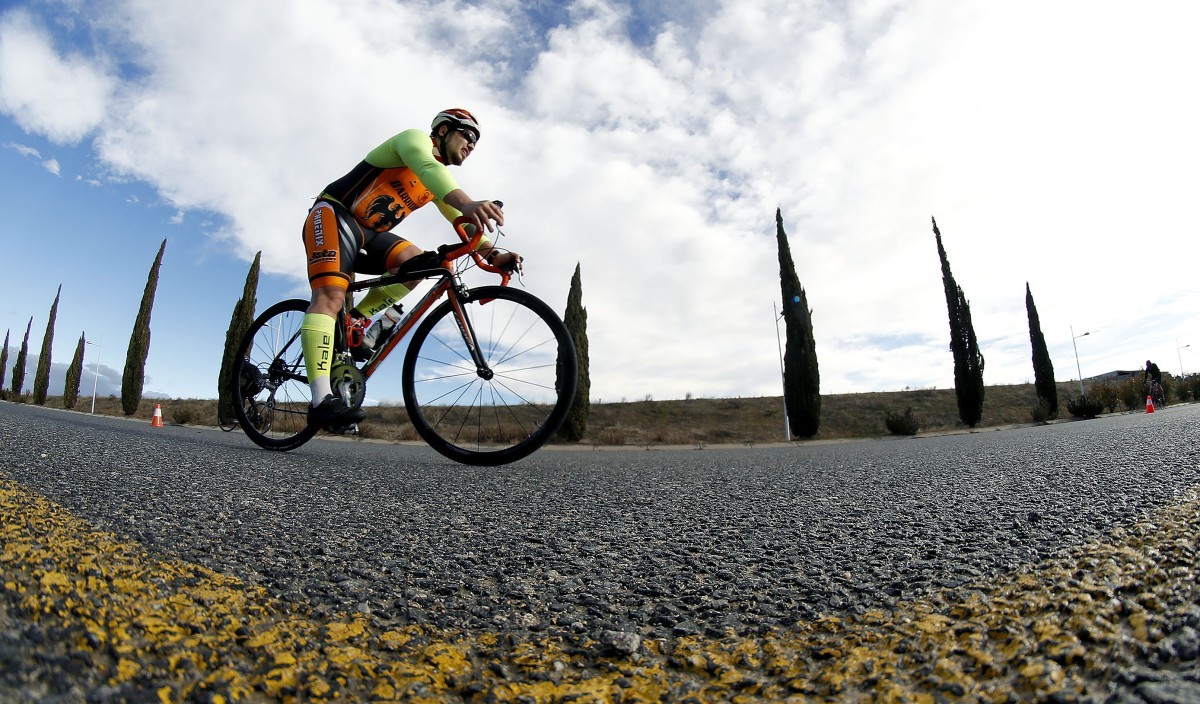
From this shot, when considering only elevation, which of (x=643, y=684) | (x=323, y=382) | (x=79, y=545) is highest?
(x=323, y=382)

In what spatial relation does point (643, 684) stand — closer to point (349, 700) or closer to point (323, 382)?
point (349, 700)

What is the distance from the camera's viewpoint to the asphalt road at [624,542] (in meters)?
0.81

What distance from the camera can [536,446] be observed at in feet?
8.09

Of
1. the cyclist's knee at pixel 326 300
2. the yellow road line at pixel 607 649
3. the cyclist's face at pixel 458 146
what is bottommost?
the yellow road line at pixel 607 649

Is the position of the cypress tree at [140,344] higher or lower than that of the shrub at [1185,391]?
higher

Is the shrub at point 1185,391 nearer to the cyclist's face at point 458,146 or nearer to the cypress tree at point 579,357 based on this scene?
the cypress tree at point 579,357

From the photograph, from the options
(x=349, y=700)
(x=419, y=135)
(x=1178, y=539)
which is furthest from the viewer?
(x=419, y=135)

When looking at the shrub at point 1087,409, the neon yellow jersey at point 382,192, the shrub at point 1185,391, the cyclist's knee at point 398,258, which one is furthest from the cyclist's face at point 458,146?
the shrub at point 1185,391

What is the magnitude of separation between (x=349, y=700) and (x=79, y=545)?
32.2 inches

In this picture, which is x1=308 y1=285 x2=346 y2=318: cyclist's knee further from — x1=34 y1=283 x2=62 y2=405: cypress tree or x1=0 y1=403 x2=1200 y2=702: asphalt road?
x1=34 y1=283 x2=62 y2=405: cypress tree

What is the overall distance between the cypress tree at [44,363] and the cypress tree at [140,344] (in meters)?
15.9

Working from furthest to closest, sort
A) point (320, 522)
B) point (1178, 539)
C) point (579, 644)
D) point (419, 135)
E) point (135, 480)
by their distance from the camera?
1. point (419, 135)
2. point (135, 480)
3. point (320, 522)
4. point (1178, 539)
5. point (579, 644)

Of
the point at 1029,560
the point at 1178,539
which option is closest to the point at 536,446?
the point at 1029,560

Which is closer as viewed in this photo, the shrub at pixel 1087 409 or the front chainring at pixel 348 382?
the front chainring at pixel 348 382
